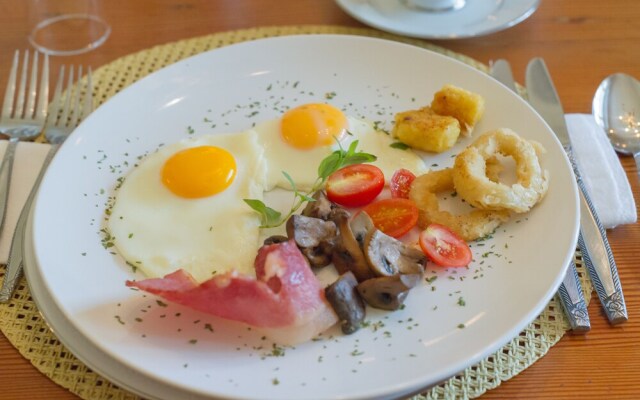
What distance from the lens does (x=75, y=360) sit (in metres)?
2.18

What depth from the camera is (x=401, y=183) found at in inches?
104

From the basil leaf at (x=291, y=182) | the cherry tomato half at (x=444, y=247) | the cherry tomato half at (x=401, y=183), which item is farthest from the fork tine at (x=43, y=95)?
the cherry tomato half at (x=444, y=247)

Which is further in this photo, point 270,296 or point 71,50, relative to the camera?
point 71,50

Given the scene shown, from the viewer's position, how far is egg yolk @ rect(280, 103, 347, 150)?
2.83 metres

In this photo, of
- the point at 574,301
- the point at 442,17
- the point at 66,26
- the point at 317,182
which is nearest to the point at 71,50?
the point at 66,26

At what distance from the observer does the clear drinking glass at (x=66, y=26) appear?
378cm

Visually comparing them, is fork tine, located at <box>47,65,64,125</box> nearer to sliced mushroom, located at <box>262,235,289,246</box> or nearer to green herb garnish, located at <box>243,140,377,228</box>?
green herb garnish, located at <box>243,140,377,228</box>

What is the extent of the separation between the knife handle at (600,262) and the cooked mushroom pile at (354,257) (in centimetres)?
65

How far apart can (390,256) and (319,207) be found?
0.35 metres

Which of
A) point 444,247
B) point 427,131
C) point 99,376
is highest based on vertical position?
point 427,131

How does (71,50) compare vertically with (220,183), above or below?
below

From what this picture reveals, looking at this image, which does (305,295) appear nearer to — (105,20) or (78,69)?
(78,69)

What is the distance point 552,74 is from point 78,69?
2469 millimetres

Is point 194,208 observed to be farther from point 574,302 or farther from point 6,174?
point 574,302
